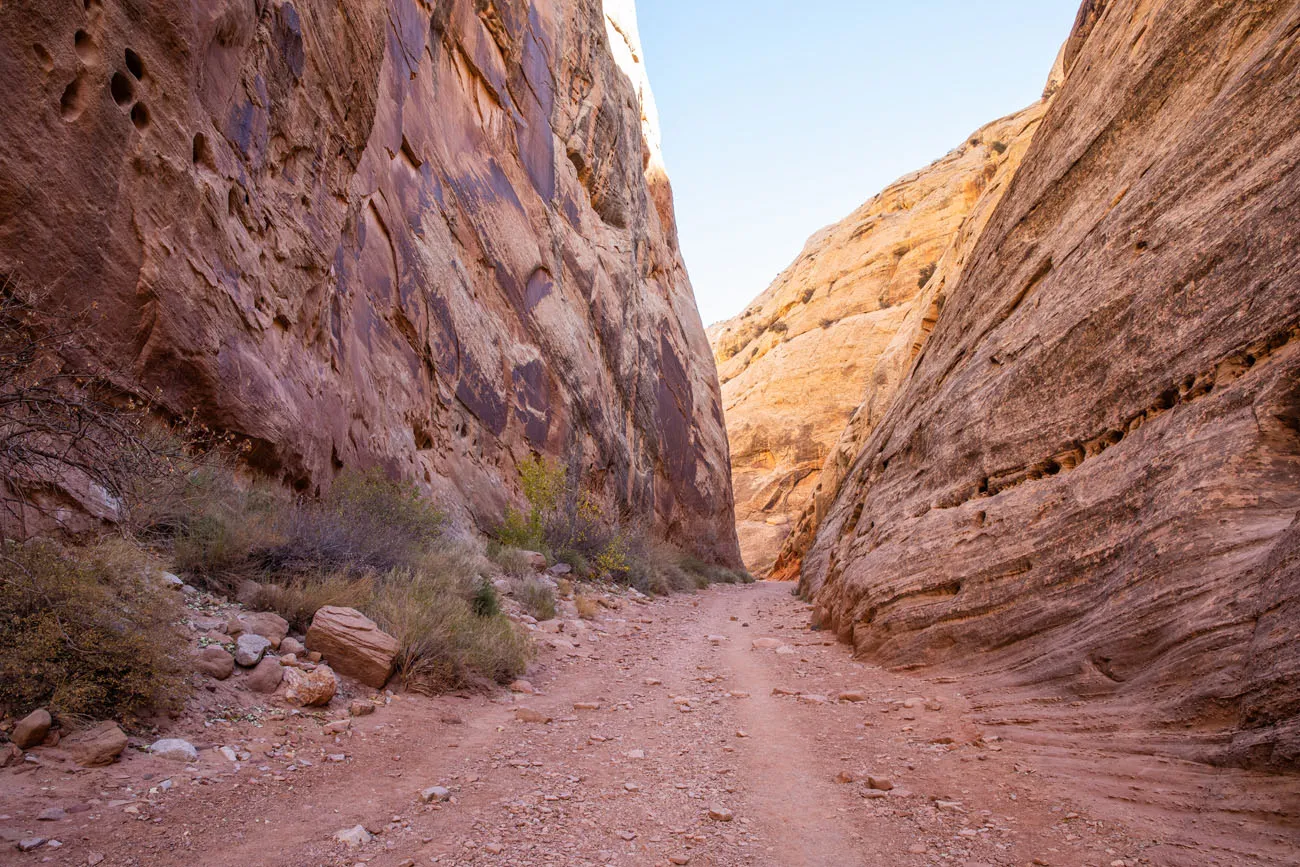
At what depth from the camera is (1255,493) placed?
4.38 meters

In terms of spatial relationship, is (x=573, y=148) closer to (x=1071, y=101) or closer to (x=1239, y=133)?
(x=1071, y=101)

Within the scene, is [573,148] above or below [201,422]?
above

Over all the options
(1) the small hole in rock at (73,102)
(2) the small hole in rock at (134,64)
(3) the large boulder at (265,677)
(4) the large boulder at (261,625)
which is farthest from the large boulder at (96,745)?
(2) the small hole in rock at (134,64)

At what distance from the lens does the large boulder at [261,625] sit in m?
4.89

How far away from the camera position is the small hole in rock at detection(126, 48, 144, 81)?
5.63 meters

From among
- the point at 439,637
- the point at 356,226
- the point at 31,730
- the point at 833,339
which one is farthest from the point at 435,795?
the point at 833,339

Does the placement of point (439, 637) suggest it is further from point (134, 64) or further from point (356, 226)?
point (356, 226)

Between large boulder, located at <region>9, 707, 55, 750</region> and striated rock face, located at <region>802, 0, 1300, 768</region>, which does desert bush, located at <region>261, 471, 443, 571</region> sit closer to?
large boulder, located at <region>9, 707, 55, 750</region>

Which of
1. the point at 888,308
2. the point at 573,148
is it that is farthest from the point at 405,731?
the point at 888,308

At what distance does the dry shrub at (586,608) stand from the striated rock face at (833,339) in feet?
83.7

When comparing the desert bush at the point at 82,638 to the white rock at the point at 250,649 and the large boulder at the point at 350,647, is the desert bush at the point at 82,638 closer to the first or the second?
the white rock at the point at 250,649

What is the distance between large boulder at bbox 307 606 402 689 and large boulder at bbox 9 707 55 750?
1.91m

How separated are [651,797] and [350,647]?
8.61ft

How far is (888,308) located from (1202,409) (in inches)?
1483
